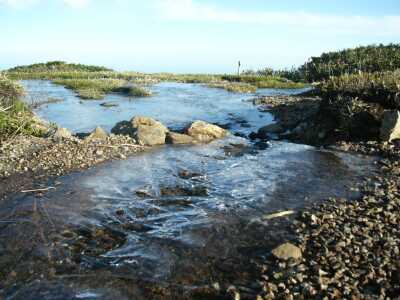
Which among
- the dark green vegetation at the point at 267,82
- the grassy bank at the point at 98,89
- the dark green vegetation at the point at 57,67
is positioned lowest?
the grassy bank at the point at 98,89

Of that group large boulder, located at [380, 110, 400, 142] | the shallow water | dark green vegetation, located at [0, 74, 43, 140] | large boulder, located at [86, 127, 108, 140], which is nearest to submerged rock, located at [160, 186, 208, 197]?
large boulder, located at [86, 127, 108, 140]

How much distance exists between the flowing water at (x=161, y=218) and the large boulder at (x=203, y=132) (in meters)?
1.37

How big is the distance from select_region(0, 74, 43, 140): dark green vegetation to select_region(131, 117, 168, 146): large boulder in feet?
15.0

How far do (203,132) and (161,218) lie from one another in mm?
11352

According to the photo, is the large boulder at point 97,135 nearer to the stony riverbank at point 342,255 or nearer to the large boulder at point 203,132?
the large boulder at point 203,132

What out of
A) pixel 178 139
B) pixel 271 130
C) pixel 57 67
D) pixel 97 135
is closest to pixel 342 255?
pixel 178 139

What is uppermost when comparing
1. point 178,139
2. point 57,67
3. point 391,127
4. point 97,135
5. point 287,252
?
point 57,67

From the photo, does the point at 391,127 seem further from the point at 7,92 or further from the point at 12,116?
the point at 7,92

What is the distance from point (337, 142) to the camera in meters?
19.9

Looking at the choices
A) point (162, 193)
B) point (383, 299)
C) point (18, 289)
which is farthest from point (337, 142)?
point (18, 289)

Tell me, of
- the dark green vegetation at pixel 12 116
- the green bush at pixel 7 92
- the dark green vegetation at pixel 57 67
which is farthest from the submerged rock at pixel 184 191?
the dark green vegetation at pixel 57 67

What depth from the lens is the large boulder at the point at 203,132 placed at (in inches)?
864

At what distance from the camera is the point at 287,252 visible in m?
8.90

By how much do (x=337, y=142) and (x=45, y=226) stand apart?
14097 millimetres
